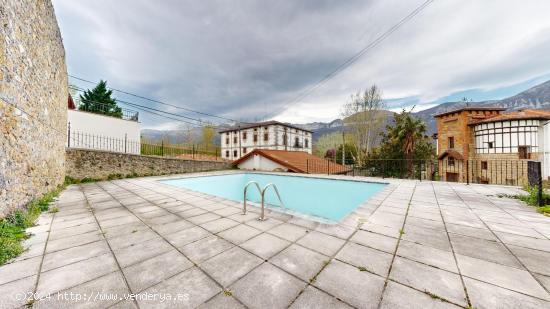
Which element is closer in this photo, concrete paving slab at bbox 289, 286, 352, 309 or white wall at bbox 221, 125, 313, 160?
concrete paving slab at bbox 289, 286, 352, 309

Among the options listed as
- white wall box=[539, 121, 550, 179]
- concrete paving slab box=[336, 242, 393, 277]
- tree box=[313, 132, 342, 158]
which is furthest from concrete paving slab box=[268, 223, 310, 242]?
tree box=[313, 132, 342, 158]

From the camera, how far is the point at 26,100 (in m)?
3.70

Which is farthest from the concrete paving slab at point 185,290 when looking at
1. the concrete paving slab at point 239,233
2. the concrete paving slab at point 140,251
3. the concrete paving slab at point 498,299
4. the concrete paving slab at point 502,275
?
the concrete paving slab at point 502,275

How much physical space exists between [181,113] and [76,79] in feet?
23.0

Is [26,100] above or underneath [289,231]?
above

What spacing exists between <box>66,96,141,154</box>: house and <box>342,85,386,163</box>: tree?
2349 centimetres

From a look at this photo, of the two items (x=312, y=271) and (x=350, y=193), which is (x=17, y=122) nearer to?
(x=312, y=271)

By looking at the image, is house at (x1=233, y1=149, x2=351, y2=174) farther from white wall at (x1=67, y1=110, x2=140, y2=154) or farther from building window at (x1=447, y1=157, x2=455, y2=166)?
building window at (x1=447, y1=157, x2=455, y2=166)

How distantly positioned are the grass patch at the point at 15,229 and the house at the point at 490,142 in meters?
22.2

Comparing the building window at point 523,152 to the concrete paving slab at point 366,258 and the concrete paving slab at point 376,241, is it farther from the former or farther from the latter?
the concrete paving slab at point 366,258

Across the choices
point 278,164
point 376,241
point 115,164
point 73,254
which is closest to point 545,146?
point 278,164

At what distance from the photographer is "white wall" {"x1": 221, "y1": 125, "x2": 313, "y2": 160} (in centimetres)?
2845

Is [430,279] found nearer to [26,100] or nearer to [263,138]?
[26,100]

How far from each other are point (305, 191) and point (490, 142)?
19114mm
